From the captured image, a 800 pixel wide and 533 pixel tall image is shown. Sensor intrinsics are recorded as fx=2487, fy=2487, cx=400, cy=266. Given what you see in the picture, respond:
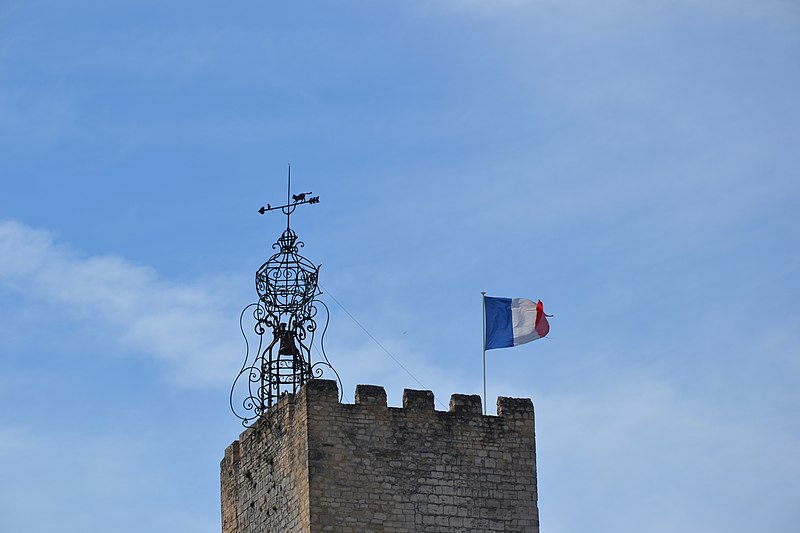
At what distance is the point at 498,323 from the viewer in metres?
51.2

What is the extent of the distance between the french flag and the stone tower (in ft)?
5.91

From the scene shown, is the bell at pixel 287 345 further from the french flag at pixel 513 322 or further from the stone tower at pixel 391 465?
the french flag at pixel 513 322

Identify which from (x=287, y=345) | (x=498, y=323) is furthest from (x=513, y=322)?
(x=287, y=345)

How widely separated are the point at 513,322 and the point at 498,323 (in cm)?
31

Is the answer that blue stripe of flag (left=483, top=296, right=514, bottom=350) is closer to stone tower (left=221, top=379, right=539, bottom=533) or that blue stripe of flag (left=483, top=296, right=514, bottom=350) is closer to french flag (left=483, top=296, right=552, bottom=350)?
french flag (left=483, top=296, right=552, bottom=350)

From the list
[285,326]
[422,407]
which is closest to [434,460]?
[422,407]

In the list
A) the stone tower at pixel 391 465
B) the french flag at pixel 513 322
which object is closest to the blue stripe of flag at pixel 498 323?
the french flag at pixel 513 322

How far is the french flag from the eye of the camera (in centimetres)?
5106

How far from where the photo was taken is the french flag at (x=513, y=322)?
51062 millimetres

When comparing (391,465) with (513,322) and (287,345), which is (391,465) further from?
(513,322)

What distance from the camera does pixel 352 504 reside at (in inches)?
1852

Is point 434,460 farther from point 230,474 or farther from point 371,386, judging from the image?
point 230,474

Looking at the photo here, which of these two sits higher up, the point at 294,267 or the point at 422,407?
the point at 294,267

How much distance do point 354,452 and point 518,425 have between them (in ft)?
12.2
